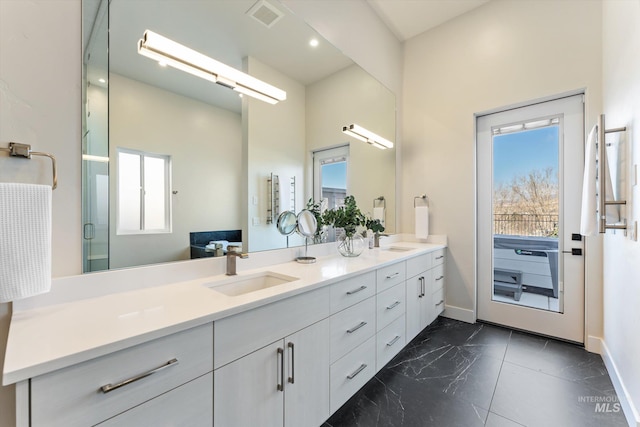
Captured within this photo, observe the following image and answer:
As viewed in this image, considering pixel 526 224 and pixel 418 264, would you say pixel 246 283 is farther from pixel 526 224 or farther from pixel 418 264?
pixel 526 224

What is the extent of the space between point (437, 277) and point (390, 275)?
116 centimetres

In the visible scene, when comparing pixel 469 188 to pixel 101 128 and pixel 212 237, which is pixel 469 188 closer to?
pixel 212 237

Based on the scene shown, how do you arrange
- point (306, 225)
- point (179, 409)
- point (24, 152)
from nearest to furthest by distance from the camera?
point (179, 409) → point (24, 152) → point (306, 225)

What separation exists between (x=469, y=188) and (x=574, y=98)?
1.13 meters

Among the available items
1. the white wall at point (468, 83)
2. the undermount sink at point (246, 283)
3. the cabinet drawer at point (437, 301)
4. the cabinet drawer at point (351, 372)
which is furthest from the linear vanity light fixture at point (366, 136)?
the cabinet drawer at point (351, 372)

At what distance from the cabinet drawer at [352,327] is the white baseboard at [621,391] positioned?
1.39 meters

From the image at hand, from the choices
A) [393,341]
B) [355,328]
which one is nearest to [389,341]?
[393,341]

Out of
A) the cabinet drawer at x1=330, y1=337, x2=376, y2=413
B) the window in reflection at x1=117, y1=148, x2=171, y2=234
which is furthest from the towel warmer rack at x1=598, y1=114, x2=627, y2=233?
the window in reflection at x1=117, y1=148, x2=171, y2=234

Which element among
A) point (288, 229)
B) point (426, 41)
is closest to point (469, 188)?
point (426, 41)

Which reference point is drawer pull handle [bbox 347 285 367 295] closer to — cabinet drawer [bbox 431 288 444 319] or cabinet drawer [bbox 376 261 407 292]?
cabinet drawer [bbox 376 261 407 292]

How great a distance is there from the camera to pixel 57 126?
1062mm

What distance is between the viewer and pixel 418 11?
288cm

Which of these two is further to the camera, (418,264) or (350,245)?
(418,264)

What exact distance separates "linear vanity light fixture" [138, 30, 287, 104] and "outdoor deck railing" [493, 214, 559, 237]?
2.51 m
